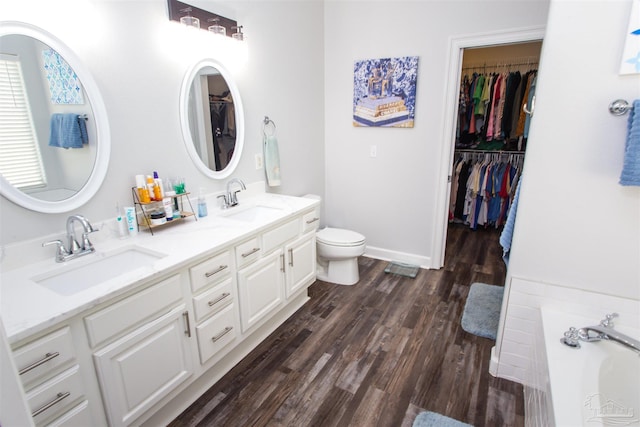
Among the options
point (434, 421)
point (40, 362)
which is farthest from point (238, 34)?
point (434, 421)

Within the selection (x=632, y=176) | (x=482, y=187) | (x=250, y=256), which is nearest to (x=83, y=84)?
(x=250, y=256)

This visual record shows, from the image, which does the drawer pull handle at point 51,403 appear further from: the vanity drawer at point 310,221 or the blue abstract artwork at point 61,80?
the vanity drawer at point 310,221

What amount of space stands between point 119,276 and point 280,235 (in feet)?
3.35

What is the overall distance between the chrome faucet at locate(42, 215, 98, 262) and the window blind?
8.4 inches

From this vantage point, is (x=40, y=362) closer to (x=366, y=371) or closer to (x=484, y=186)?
(x=366, y=371)

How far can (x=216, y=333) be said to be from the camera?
181 cm

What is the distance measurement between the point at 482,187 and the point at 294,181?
2488 millimetres

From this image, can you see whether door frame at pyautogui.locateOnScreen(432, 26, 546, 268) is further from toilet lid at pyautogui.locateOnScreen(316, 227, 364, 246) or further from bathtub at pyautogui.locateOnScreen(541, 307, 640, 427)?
bathtub at pyautogui.locateOnScreen(541, 307, 640, 427)

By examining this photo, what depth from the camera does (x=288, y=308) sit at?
102 inches

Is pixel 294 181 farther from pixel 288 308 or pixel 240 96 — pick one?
pixel 288 308

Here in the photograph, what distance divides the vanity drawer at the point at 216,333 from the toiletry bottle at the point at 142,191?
0.73 metres

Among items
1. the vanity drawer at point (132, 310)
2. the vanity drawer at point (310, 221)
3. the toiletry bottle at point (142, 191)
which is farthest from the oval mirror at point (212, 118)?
the vanity drawer at point (132, 310)

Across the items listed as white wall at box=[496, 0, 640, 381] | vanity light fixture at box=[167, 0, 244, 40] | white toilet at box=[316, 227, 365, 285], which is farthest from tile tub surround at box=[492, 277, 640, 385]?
vanity light fixture at box=[167, 0, 244, 40]

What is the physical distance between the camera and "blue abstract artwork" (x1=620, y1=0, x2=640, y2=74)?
1.35m
